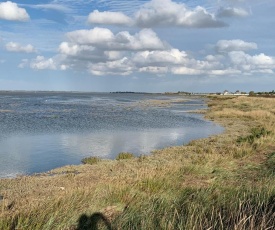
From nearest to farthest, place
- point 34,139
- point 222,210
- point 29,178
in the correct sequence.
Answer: point 222,210 < point 29,178 < point 34,139

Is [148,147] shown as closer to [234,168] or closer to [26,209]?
[234,168]

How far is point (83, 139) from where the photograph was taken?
23.9 metres

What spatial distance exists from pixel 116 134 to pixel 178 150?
933 cm

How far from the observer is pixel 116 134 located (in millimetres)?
27188

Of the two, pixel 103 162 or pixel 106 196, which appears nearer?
pixel 106 196

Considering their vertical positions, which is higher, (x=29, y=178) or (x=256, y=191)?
(x=256, y=191)

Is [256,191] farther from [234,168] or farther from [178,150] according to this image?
[178,150]

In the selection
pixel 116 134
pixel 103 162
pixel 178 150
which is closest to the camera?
pixel 103 162

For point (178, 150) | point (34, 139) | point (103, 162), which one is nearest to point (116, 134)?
point (34, 139)

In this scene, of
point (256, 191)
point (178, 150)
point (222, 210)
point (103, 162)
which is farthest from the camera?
point (178, 150)

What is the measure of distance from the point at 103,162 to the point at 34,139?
381 inches

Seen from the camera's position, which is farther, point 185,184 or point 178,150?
point 178,150

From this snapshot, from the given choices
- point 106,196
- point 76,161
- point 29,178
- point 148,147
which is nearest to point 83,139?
point 148,147

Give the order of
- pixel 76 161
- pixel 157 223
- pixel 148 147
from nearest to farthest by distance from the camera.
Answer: pixel 157 223
pixel 76 161
pixel 148 147
